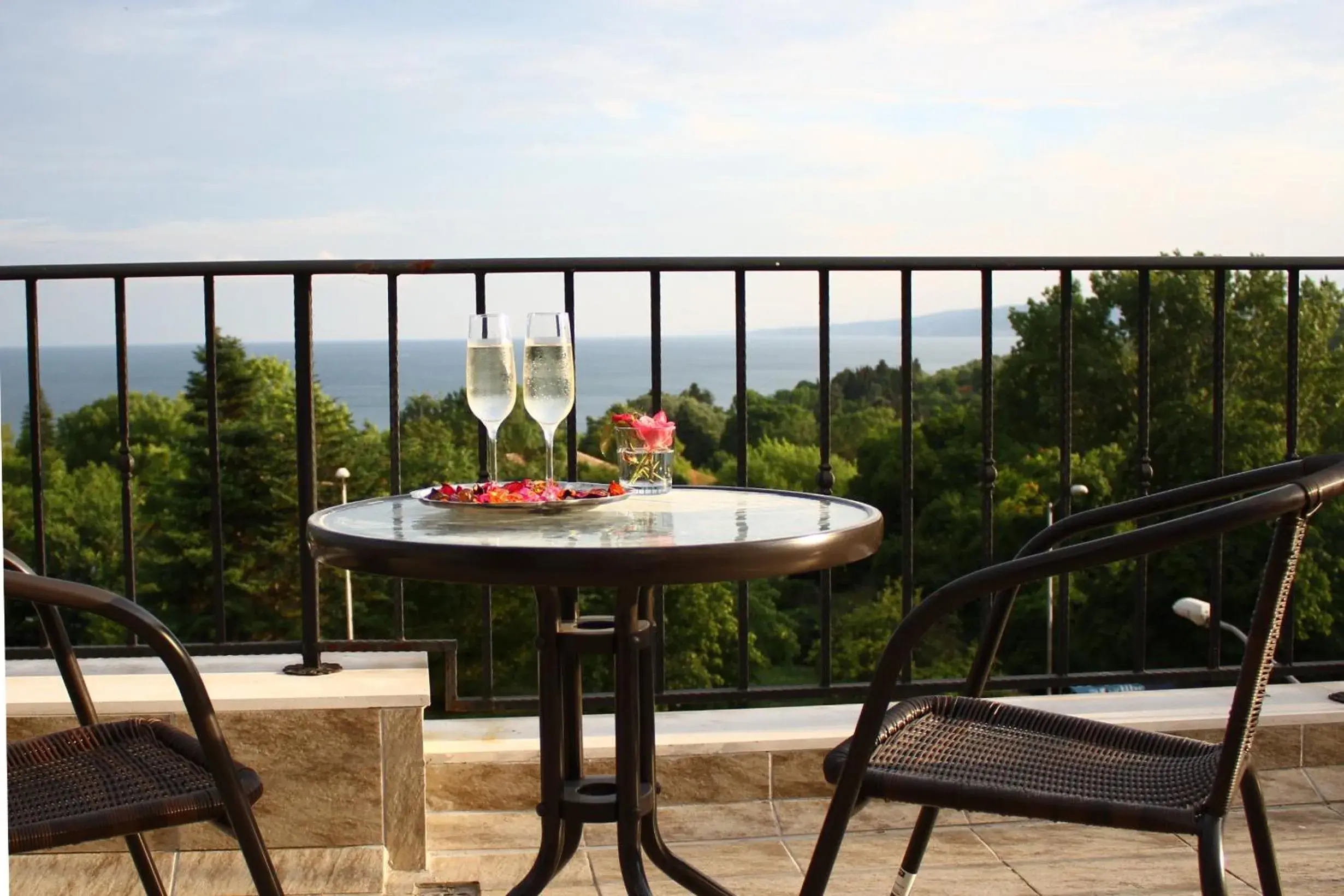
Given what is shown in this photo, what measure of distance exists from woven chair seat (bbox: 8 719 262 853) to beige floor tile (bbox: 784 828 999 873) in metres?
1.24

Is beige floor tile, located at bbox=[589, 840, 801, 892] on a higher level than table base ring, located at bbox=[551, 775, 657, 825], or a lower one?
lower

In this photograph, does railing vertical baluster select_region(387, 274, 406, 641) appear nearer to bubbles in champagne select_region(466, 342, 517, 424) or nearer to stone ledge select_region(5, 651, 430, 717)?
stone ledge select_region(5, 651, 430, 717)

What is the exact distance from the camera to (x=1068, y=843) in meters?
2.49

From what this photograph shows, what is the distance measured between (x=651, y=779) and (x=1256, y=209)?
162 feet

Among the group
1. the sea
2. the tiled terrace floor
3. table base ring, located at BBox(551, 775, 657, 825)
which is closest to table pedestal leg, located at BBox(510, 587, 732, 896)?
table base ring, located at BBox(551, 775, 657, 825)

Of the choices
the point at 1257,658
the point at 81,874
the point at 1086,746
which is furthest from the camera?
the point at 81,874

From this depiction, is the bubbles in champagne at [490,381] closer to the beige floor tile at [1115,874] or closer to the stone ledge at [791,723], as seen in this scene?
the stone ledge at [791,723]

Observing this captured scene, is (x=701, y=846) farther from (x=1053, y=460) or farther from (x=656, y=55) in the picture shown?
(x=656, y=55)

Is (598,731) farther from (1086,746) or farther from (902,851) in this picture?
(1086,746)

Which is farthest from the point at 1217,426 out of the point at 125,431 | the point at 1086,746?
the point at 125,431

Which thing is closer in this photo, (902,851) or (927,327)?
(902,851)

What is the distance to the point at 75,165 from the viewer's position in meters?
44.3

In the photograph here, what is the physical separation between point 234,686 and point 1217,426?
209cm

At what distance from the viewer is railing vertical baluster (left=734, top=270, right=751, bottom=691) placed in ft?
8.70
